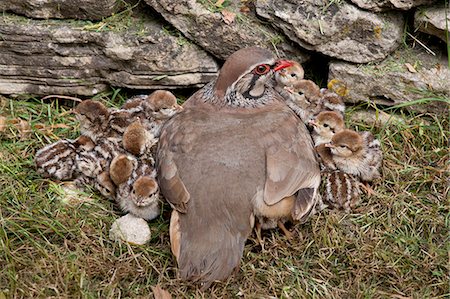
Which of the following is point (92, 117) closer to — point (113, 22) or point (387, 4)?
point (113, 22)

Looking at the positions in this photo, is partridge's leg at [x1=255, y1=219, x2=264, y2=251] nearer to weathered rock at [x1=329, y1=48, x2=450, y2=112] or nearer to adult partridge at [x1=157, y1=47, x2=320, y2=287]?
adult partridge at [x1=157, y1=47, x2=320, y2=287]

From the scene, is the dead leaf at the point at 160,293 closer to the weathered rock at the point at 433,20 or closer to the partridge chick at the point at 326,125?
the partridge chick at the point at 326,125

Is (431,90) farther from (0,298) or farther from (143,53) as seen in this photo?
(0,298)

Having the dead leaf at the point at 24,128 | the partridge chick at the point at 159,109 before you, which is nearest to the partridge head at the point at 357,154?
the partridge chick at the point at 159,109

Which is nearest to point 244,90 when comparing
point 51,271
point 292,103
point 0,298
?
point 292,103

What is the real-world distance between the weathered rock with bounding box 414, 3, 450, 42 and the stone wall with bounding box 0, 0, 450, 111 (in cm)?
1

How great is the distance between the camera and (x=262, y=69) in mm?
5285

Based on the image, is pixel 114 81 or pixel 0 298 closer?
pixel 0 298

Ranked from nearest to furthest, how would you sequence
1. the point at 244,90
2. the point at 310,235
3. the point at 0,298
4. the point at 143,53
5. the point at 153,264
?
1. the point at 0,298
2. the point at 153,264
3. the point at 310,235
4. the point at 244,90
5. the point at 143,53

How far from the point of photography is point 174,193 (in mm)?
4688

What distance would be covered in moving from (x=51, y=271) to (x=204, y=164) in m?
1.22

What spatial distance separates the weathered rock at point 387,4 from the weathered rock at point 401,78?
0.44 metres

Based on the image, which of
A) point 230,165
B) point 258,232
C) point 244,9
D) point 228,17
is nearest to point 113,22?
point 228,17

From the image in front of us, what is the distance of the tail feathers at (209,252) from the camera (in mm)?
4410
